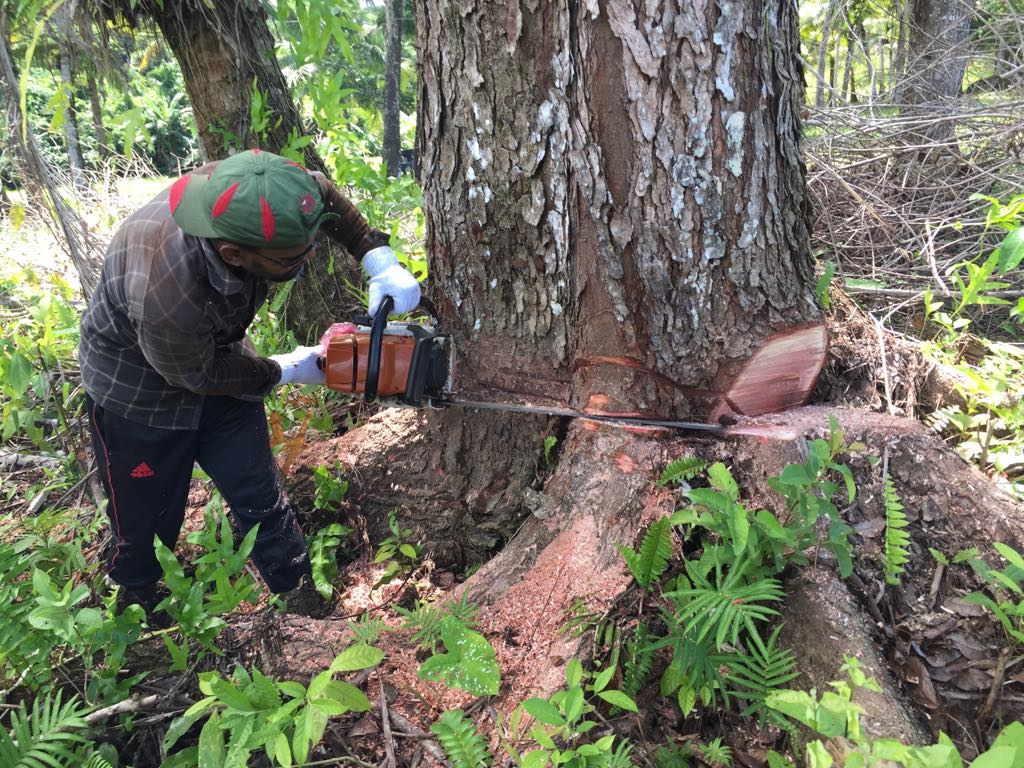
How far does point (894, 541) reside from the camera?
1.55m

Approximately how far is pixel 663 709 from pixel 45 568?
2201 mm

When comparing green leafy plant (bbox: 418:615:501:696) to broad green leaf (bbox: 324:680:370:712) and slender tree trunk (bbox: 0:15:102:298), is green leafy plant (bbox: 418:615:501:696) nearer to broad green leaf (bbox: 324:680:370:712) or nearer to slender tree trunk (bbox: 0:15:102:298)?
broad green leaf (bbox: 324:680:370:712)

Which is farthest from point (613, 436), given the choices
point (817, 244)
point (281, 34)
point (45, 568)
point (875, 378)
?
point (281, 34)

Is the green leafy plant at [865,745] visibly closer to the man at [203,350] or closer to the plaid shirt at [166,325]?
the man at [203,350]

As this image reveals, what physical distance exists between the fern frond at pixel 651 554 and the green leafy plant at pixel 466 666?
41 centimetres

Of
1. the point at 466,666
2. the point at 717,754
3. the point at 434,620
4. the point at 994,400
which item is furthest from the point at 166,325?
the point at 994,400

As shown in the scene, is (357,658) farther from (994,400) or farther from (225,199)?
(994,400)

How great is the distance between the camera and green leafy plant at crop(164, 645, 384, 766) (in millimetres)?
1283

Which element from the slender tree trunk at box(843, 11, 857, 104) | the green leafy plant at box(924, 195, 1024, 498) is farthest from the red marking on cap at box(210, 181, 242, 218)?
the slender tree trunk at box(843, 11, 857, 104)

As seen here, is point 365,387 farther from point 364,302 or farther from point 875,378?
point 875,378

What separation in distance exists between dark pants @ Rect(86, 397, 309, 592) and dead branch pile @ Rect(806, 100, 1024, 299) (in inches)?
121

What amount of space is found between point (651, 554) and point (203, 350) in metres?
1.44

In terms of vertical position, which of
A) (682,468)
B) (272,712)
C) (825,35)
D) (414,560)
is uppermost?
(825,35)

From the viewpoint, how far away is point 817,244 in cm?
388
